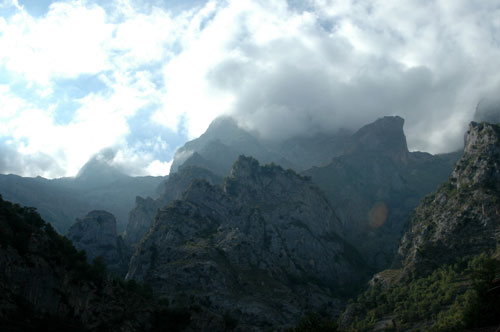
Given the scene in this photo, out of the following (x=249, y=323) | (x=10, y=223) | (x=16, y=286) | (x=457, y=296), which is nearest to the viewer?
(x=16, y=286)

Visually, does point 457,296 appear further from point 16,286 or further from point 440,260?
point 16,286

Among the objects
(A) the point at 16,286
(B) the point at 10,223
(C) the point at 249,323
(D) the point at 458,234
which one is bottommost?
(C) the point at 249,323

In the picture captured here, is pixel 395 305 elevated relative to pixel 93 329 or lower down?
elevated

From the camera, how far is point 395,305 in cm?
18388

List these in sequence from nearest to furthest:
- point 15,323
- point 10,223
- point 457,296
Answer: point 15,323 < point 10,223 < point 457,296

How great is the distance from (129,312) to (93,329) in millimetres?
14871

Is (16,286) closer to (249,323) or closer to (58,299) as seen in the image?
(58,299)

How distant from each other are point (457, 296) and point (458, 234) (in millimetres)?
49733

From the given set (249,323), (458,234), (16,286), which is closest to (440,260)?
(458,234)

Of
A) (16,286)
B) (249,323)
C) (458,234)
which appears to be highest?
(458,234)

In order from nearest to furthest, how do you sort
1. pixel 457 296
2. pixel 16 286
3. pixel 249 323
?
pixel 16 286 → pixel 457 296 → pixel 249 323

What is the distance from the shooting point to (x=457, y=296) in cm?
15725

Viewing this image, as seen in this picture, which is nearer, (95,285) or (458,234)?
(95,285)

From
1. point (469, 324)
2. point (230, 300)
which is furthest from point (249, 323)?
point (469, 324)
